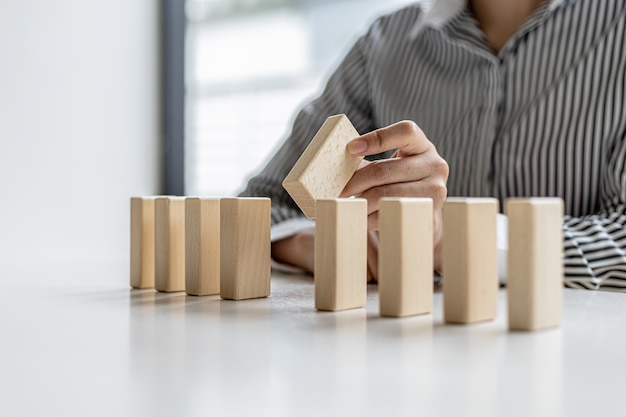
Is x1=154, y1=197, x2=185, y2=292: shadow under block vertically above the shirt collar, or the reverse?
the shirt collar

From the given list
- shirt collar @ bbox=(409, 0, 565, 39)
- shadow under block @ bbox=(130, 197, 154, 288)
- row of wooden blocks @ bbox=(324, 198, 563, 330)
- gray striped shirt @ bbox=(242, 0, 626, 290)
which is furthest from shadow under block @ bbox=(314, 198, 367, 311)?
shirt collar @ bbox=(409, 0, 565, 39)

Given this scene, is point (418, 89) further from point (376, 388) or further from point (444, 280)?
point (376, 388)

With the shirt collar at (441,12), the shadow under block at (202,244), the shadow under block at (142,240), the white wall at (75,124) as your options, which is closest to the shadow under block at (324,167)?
the shadow under block at (202,244)

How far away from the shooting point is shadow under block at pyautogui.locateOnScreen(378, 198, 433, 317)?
2.07 ft

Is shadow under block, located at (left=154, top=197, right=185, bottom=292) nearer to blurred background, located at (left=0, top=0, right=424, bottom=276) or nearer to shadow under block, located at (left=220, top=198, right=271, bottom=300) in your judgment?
shadow under block, located at (left=220, top=198, right=271, bottom=300)

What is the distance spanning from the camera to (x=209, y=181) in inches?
86.2

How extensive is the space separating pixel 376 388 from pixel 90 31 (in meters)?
1.66

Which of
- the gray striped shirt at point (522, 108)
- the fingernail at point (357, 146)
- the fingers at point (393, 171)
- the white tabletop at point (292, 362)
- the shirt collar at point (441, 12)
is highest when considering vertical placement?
the shirt collar at point (441, 12)

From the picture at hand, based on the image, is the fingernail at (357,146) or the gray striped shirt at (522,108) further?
the gray striped shirt at (522,108)

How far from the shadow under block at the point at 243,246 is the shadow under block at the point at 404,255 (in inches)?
6.3

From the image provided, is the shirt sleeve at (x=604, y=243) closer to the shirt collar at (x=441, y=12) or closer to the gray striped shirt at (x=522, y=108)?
the gray striped shirt at (x=522, y=108)

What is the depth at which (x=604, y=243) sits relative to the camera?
1043mm

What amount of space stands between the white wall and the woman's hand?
2.95 feet

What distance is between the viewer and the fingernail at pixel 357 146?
0.73 meters
